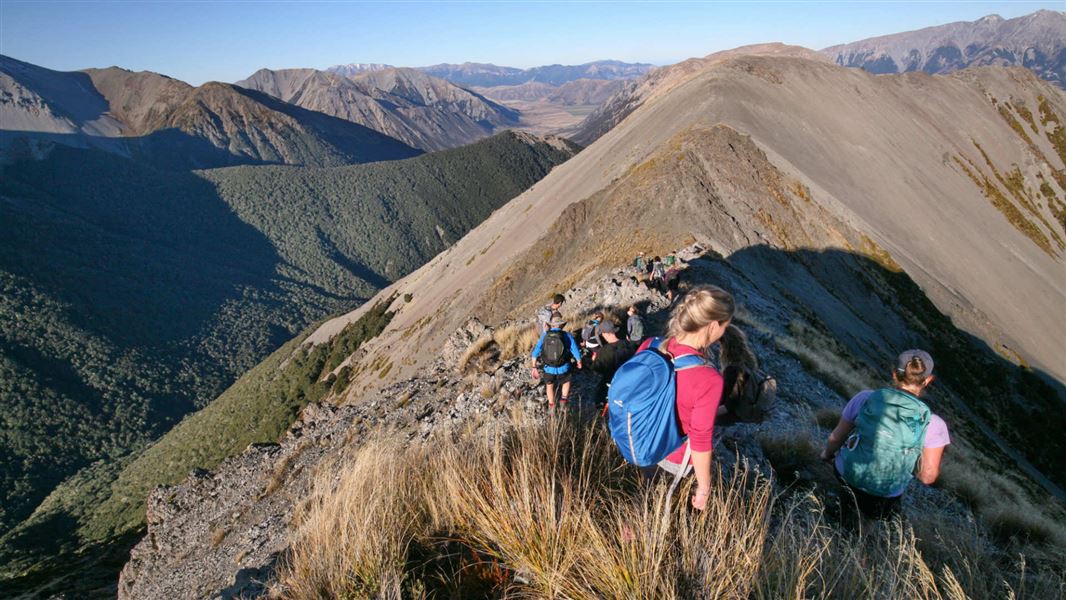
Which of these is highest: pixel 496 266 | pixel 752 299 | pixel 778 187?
pixel 778 187

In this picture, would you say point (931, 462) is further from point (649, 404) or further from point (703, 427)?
point (649, 404)

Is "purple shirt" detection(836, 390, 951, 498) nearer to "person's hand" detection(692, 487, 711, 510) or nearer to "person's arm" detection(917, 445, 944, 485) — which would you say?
"person's arm" detection(917, 445, 944, 485)

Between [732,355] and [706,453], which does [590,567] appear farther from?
[732,355]

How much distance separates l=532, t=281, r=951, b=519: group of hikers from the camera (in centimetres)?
292

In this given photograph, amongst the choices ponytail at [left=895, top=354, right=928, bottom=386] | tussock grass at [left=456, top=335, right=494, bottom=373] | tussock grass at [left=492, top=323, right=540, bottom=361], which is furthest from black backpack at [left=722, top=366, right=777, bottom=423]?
tussock grass at [left=456, top=335, right=494, bottom=373]

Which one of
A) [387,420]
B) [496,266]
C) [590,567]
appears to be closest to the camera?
[590,567]

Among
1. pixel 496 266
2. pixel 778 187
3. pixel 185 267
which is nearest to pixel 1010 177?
pixel 778 187

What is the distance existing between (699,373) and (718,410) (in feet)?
1.75

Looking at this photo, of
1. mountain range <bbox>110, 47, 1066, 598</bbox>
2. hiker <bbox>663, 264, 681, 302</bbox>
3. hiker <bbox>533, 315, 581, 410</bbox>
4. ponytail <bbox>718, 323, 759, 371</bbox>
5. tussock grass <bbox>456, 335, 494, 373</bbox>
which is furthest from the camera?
tussock grass <bbox>456, 335, 494, 373</bbox>

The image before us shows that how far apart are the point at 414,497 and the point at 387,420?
8342 millimetres

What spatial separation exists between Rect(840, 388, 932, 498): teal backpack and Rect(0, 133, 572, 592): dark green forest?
35136 mm

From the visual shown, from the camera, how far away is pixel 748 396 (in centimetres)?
313

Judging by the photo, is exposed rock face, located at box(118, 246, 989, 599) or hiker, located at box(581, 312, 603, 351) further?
hiker, located at box(581, 312, 603, 351)

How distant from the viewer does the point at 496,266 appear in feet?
94.1
